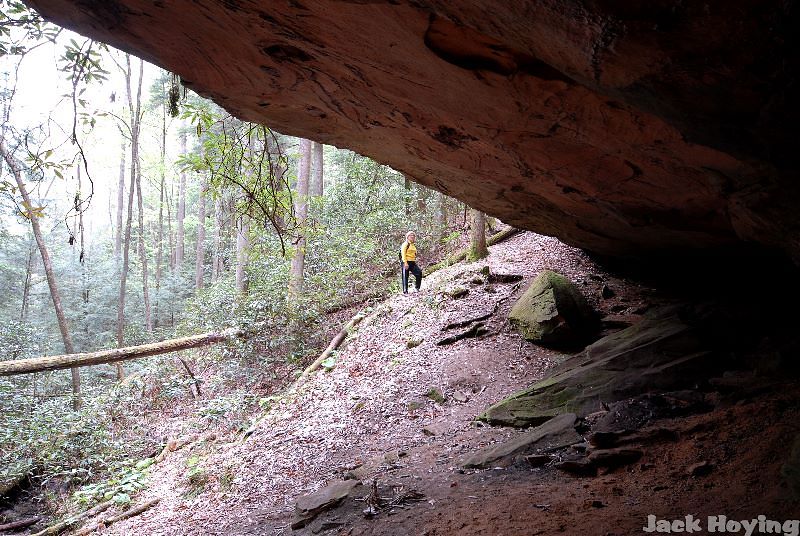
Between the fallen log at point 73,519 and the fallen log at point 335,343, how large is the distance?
462 cm

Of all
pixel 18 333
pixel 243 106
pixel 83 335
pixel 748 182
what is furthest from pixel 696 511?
pixel 83 335

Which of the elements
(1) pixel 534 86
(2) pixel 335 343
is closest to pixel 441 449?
(1) pixel 534 86

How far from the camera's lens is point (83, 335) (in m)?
23.0

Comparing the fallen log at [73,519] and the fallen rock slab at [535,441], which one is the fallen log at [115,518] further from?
the fallen rock slab at [535,441]

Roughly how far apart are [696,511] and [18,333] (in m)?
19.6

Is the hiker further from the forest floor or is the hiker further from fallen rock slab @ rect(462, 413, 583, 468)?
fallen rock slab @ rect(462, 413, 583, 468)

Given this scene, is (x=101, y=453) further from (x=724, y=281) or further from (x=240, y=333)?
(x=724, y=281)

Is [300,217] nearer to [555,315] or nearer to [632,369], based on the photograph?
[555,315]

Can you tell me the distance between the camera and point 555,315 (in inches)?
332

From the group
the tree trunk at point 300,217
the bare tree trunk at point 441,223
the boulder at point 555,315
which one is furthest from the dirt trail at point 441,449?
the bare tree trunk at point 441,223

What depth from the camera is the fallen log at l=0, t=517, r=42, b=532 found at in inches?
347

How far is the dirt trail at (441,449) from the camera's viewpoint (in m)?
3.92

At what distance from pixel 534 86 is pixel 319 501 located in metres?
5.15

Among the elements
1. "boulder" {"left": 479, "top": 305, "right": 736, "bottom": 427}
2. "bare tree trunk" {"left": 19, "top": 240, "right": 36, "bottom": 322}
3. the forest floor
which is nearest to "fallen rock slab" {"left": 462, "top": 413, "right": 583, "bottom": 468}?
the forest floor
